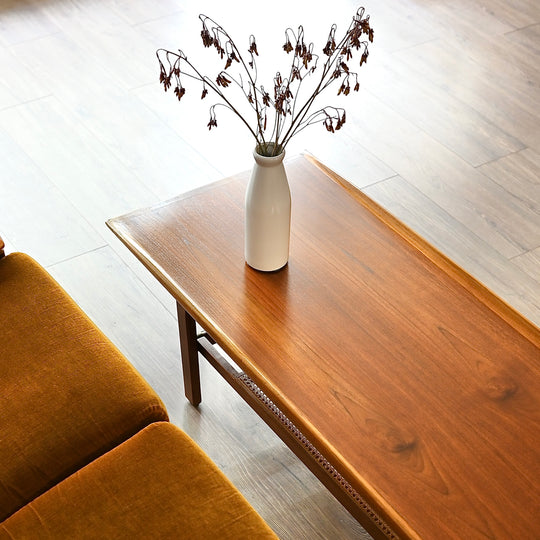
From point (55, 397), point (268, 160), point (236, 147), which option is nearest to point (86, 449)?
point (55, 397)

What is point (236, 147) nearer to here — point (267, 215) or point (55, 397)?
point (267, 215)

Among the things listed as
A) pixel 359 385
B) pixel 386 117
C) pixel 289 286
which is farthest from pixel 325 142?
pixel 359 385

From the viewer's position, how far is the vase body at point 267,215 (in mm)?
1447

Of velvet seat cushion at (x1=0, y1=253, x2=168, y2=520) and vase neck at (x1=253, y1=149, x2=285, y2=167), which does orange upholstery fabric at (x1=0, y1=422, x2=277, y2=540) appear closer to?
velvet seat cushion at (x1=0, y1=253, x2=168, y2=520)

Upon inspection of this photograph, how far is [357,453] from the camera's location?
129 cm

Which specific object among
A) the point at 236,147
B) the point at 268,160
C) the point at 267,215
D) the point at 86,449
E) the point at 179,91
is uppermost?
the point at 179,91

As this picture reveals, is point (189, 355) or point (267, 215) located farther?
point (189, 355)

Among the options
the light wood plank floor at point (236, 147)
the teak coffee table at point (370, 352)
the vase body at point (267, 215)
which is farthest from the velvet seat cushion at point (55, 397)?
the light wood plank floor at point (236, 147)

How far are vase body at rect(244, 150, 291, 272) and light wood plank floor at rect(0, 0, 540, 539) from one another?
0.50 meters

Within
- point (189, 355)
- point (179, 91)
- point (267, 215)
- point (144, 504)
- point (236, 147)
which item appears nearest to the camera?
point (144, 504)

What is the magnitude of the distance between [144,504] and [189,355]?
1.83ft

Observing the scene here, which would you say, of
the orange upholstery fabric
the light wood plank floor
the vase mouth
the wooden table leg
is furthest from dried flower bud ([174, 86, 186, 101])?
the light wood plank floor

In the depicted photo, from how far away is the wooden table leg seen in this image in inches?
67.6

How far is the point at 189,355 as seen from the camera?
1795mm
